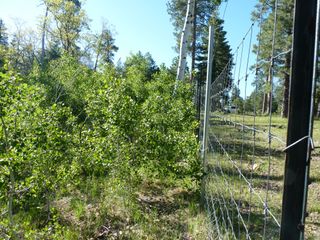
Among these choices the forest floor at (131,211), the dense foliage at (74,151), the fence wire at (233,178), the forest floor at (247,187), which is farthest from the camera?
the forest floor at (131,211)

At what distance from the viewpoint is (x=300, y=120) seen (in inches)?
36.1

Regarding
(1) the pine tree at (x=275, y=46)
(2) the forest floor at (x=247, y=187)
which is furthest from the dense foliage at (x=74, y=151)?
(1) the pine tree at (x=275, y=46)

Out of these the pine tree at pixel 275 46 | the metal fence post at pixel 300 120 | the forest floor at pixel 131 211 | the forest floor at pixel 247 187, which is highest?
the pine tree at pixel 275 46

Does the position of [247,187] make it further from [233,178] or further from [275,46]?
[275,46]

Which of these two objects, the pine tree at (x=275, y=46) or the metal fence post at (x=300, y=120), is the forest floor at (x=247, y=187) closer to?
the pine tree at (x=275, y=46)

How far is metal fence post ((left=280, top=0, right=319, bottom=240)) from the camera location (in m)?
0.90

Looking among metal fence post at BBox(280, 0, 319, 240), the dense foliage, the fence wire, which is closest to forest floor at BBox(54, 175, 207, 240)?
the dense foliage

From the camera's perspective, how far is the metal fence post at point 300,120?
Answer: 0.90 meters

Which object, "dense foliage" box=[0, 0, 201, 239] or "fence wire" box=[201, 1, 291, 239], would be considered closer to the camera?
"fence wire" box=[201, 1, 291, 239]

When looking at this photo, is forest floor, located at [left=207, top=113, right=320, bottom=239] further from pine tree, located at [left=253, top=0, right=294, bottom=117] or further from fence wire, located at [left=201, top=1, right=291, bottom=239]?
pine tree, located at [left=253, top=0, right=294, bottom=117]

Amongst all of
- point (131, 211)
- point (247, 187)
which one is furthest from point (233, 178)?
point (131, 211)

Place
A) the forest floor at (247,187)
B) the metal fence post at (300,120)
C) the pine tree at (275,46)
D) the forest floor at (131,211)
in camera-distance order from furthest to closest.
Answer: the forest floor at (131,211)
the forest floor at (247,187)
the pine tree at (275,46)
the metal fence post at (300,120)

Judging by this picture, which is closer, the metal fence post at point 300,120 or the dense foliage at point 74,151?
the metal fence post at point 300,120

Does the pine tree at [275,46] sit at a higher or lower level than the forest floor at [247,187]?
higher
